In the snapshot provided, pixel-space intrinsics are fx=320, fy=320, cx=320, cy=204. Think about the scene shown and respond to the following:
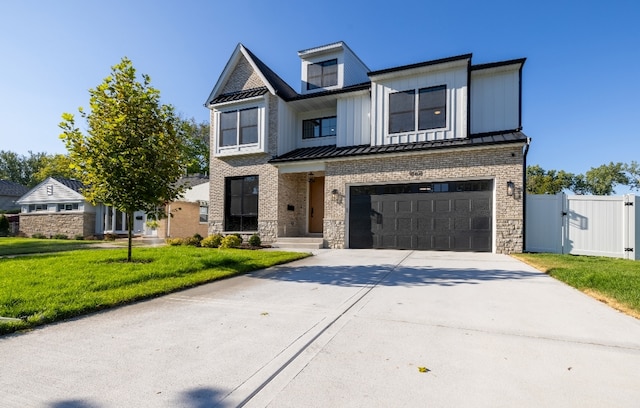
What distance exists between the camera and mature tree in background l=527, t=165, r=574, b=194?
125 feet

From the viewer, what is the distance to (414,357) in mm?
2941

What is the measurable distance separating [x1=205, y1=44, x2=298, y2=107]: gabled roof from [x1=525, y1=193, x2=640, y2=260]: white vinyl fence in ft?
38.7

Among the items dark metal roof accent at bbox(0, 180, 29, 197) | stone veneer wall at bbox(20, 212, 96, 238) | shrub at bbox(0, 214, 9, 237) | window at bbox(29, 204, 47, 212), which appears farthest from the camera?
dark metal roof accent at bbox(0, 180, 29, 197)

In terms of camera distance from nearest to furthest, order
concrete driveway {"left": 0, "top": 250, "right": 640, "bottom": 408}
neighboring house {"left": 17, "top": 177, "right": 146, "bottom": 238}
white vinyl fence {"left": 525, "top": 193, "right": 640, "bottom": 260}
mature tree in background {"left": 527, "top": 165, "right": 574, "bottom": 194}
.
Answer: concrete driveway {"left": 0, "top": 250, "right": 640, "bottom": 408} < white vinyl fence {"left": 525, "top": 193, "right": 640, "bottom": 260} < neighboring house {"left": 17, "top": 177, "right": 146, "bottom": 238} < mature tree in background {"left": 527, "top": 165, "right": 574, "bottom": 194}

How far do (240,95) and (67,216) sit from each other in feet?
56.9

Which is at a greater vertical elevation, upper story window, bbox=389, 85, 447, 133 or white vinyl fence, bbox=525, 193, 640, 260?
upper story window, bbox=389, 85, 447, 133

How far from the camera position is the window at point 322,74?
16828mm

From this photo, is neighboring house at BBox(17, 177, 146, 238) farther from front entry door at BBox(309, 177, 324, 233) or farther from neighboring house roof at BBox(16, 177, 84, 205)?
front entry door at BBox(309, 177, 324, 233)

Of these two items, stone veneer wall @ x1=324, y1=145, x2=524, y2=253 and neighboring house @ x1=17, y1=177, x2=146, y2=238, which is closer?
Answer: stone veneer wall @ x1=324, y1=145, x2=524, y2=253

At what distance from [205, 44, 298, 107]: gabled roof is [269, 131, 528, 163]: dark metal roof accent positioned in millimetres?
3185

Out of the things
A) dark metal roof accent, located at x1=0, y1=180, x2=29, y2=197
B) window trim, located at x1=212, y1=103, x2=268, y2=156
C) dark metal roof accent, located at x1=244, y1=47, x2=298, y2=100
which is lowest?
dark metal roof accent, located at x1=0, y1=180, x2=29, y2=197

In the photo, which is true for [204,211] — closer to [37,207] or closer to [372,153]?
[372,153]

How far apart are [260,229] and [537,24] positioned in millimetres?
13015

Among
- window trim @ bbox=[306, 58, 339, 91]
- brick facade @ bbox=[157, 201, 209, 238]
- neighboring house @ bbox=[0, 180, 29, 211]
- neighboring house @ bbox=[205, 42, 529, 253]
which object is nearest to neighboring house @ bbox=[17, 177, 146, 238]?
brick facade @ bbox=[157, 201, 209, 238]
